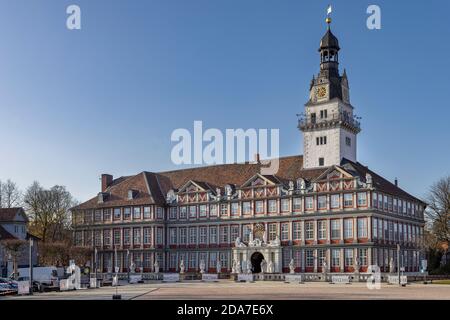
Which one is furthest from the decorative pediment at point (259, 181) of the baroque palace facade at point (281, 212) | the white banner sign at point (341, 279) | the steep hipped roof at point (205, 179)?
the white banner sign at point (341, 279)

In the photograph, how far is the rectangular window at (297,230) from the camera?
3059 inches

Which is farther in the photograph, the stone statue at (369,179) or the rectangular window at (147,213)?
the rectangular window at (147,213)

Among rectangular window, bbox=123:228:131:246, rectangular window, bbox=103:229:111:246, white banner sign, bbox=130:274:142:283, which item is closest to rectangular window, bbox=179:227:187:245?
rectangular window, bbox=123:228:131:246

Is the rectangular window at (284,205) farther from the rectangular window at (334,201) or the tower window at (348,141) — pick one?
the tower window at (348,141)

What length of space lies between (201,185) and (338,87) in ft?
72.1

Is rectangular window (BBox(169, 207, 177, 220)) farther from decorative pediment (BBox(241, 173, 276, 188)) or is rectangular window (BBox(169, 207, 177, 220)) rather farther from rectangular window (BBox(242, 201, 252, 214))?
decorative pediment (BBox(241, 173, 276, 188))

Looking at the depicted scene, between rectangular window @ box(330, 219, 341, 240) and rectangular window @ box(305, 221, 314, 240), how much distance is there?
2.61 meters

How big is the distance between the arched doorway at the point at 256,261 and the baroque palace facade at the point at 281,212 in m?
0.14

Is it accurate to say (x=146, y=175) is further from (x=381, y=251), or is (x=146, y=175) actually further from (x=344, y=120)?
(x=381, y=251)

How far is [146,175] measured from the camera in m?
92.8

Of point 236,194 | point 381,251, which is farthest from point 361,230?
point 236,194

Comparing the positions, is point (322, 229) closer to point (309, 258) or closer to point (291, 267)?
point (309, 258)

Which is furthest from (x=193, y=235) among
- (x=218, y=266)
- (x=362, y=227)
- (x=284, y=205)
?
(x=362, y=227)

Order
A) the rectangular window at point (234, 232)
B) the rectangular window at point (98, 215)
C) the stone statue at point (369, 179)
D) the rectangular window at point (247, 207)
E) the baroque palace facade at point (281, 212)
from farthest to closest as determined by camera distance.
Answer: the rectangular window at point (98, 215) < the rectangular window at point (234, 232) < the rectangular window at point (247, 207) < the baroque palace facade at point (281, 212) < the stone statue at point (369, 179)
